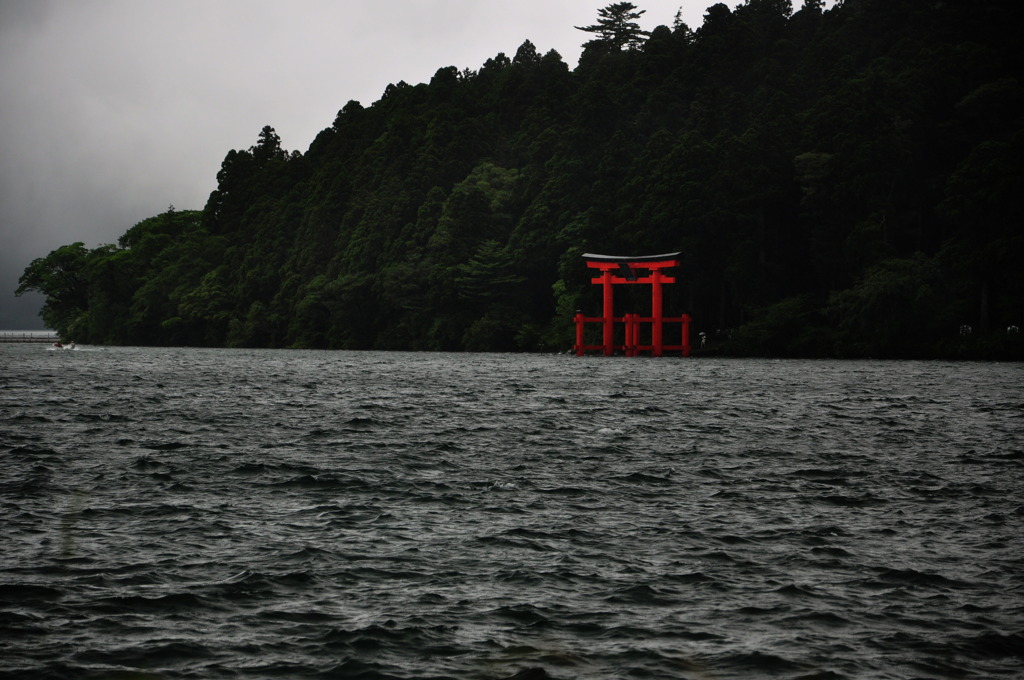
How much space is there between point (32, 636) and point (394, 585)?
3.40 m

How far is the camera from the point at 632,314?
79.1m

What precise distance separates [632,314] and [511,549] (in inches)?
2678

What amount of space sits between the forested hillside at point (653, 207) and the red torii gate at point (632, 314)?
328 cm

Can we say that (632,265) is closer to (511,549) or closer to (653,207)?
(653,207)

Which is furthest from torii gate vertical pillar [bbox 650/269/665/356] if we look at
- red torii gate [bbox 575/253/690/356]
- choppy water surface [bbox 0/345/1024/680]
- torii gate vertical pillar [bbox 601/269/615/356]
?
choppy water surface [bbox 0/345/1024/680]

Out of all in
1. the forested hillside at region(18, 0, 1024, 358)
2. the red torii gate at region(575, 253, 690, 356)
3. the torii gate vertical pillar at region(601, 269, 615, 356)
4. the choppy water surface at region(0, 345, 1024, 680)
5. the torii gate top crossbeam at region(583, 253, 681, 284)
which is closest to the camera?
the choppy water surface at region(0, 345, 1024, 680)

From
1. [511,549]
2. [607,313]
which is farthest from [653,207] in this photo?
[511,549]

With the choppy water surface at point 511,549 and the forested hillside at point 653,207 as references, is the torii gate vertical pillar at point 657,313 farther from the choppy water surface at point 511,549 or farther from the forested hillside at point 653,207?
the choppy water surface at point 511,549

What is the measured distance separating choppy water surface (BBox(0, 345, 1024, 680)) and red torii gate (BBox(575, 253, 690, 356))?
50.4 meters

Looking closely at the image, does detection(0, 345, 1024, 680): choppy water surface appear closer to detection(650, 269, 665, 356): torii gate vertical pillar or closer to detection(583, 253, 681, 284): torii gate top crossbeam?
detection(583, 253, 681, 284): torii gate top crossbeam

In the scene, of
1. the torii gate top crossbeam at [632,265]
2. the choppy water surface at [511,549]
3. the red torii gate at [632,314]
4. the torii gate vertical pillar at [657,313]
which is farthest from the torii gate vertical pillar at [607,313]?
the choppy water surface at [511,549]

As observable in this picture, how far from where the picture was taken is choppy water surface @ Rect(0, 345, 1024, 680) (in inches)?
327

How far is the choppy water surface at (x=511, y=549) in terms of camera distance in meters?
8.30

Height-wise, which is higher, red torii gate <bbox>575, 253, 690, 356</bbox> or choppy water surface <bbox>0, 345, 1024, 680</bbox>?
red torii gate <bbox>575, 253, 690, 356</bbox>
